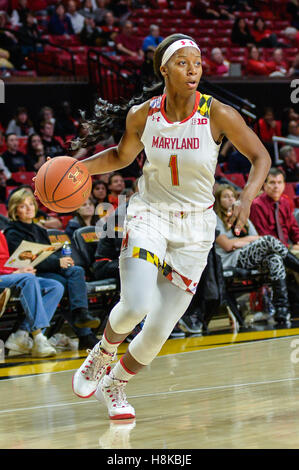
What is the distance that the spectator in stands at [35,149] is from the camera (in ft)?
34.1

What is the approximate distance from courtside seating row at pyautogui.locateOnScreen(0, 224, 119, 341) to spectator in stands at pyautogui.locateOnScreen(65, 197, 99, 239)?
146mm

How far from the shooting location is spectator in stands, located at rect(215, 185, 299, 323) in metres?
8.02

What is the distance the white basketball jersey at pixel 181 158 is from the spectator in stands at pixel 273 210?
461cm

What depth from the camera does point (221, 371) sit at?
5422 mm

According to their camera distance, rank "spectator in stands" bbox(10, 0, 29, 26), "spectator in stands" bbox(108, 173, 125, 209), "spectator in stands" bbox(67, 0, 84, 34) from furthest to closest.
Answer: "spectator in stands" bbox(67, 0, 84, 34)
"spectator in stands" bbox(10, 0, 29, 26)
"spectator in stands" bbox(108, 173, 125, 209)

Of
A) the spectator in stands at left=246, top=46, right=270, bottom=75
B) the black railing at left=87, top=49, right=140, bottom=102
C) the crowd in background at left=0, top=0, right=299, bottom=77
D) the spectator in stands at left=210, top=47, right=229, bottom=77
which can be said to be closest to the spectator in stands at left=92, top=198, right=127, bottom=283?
the black railing at left=87, top=49, right=140, bottom=102

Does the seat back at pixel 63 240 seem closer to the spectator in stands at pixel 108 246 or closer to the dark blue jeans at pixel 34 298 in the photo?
the spectator in stands at pixel 108 246

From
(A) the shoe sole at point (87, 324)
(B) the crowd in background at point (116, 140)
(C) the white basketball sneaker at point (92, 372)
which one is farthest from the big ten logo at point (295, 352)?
(C) the white basketball sneaker at point (92, 372)

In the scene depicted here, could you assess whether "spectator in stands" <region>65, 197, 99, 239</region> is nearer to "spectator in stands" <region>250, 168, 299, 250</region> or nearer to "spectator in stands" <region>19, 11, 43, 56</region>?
"spectator in stands" <region>250, 168, 299, 250</region>

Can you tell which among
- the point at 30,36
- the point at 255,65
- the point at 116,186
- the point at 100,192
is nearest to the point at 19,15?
the point at 30,36

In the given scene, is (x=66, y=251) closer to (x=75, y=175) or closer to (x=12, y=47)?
(x=75, y=175)

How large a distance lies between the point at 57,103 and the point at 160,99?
29.1 feet
